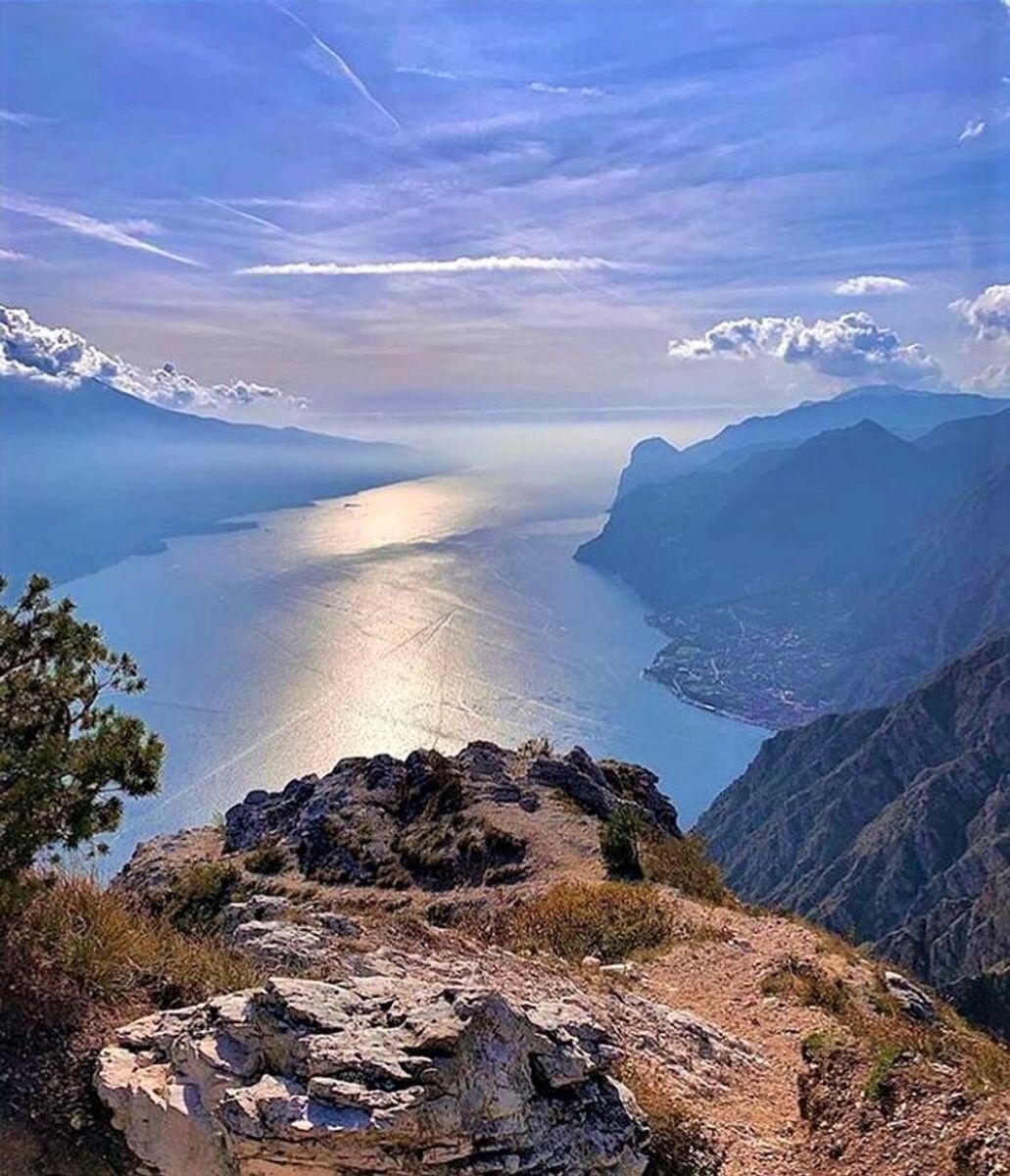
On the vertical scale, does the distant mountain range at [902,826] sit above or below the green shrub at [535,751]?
below

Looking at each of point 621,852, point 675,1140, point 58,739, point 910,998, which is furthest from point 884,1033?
point 621,852

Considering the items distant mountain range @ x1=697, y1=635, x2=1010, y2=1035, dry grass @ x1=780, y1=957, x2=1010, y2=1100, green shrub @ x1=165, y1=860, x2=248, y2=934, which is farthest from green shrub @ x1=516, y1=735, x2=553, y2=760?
distant mountain range @ x1=697, y1=635, x2=1010, y2=1035

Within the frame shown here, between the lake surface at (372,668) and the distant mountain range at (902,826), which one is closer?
the distant mountain range at (902,826)

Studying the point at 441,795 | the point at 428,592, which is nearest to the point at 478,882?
the point at 441,795

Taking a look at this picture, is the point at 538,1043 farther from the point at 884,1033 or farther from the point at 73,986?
the point at 884,1033

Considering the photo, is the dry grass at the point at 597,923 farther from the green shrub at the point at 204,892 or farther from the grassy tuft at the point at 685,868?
the green shrub at the point at 204,892

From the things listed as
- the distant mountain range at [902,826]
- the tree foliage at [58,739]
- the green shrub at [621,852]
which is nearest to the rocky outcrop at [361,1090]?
the tree foliage at [58,739]

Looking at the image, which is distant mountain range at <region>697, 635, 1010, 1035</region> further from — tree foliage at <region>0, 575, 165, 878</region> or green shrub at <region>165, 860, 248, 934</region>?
tree foliage at <region>0, 575, 165, 878</region>

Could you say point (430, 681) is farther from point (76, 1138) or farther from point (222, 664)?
point (76, 1138)
